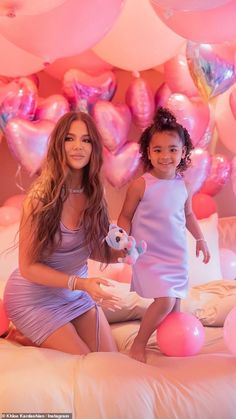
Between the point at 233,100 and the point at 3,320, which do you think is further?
the point at 233,100

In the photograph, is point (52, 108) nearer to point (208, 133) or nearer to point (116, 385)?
point (208, 133)

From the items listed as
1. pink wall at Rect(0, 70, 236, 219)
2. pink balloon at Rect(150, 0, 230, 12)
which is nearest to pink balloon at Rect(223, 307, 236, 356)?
pink balloon at Rect(150, 0, 230, 12)

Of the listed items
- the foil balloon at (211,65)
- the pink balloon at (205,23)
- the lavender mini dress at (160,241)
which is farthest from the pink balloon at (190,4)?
the foil balloon at (211,65)

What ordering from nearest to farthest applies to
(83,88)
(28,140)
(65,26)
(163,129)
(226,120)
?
(163,129) < (65,26) < (28,140) < (83,88) < (226,120)

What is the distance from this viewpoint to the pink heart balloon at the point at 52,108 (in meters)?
2.18

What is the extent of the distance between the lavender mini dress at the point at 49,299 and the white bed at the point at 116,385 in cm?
11

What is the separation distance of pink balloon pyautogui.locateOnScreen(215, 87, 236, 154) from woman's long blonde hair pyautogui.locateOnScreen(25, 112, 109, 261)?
0.99 m

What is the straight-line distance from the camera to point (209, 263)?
2145 millimetres

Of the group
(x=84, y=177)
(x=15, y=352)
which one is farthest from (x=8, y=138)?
(x=15, y=352)

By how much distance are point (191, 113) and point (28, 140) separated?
66 centimetres

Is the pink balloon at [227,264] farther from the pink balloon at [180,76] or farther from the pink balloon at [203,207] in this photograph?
the pink balloon at [180,76]

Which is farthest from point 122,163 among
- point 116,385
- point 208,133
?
point 116,385

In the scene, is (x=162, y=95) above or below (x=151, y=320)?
above

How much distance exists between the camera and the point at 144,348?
1.43m
